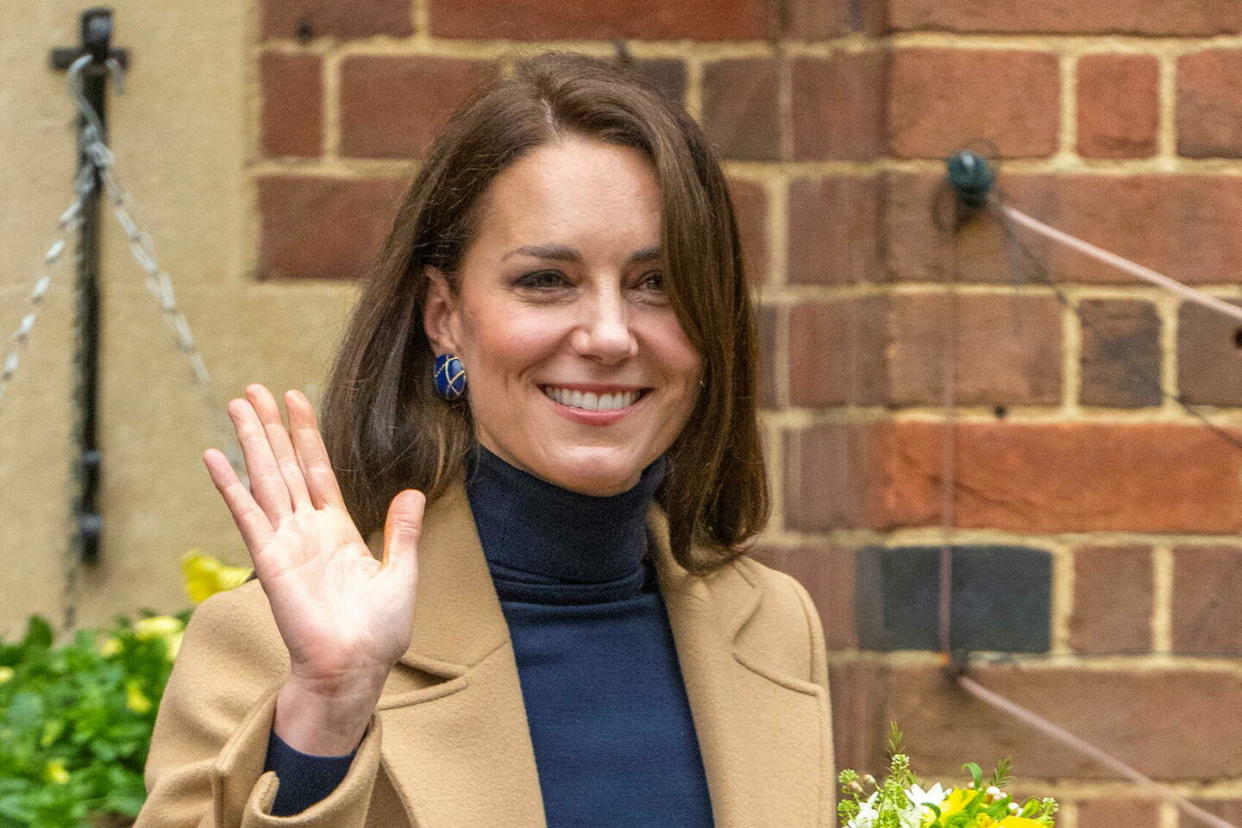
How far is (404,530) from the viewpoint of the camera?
177cm

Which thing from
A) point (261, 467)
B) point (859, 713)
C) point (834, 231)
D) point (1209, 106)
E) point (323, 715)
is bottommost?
point (859, 713)

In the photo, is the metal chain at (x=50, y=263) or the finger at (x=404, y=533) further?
the metal chain at (x=50, y=263)

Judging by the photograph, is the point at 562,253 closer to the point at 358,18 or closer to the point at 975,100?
the point at 975,100

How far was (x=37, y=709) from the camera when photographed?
7.65 feet

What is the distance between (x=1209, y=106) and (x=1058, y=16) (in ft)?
0.78

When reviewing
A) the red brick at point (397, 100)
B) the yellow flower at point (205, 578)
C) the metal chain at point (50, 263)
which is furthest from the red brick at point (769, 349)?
the metal chain at point (50, 263)

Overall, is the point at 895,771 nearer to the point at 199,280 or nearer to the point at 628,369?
the point at 628,369

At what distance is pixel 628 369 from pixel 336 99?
3.12 ft

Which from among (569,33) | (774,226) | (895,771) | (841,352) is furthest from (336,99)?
(895,771)

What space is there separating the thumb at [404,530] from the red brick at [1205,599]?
1189mm

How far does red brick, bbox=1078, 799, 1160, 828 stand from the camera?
254 cm

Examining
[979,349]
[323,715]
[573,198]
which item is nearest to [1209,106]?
[979,349]

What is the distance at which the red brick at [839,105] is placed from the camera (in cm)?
254

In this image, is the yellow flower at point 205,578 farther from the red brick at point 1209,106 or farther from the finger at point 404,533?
the red brick at point 1209,106
